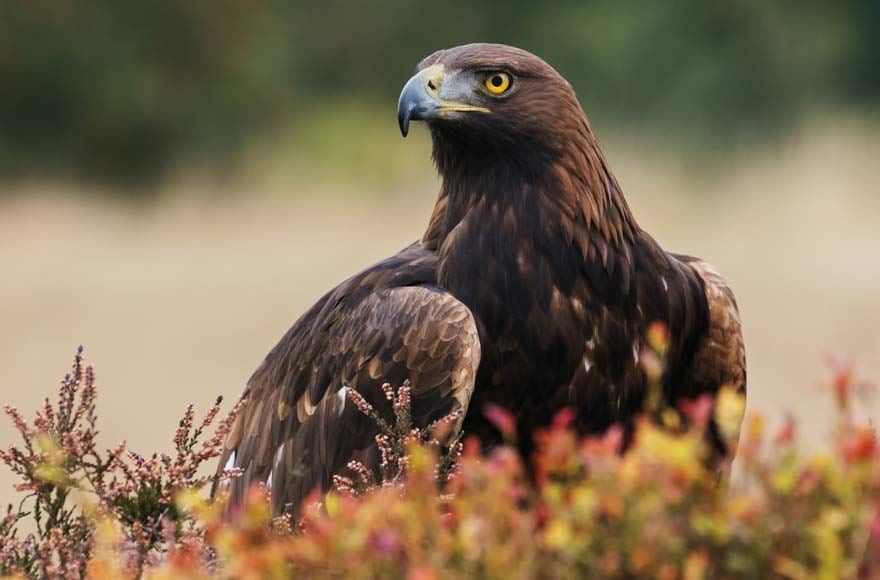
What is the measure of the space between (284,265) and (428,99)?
9.46m

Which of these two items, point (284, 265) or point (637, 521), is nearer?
point (637, 521)

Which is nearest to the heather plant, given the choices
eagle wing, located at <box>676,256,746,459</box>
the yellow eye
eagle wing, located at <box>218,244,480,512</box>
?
eagle wing, located at <box>218,244,480,512</box>

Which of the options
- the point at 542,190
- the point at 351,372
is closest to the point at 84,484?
the point at 351,372

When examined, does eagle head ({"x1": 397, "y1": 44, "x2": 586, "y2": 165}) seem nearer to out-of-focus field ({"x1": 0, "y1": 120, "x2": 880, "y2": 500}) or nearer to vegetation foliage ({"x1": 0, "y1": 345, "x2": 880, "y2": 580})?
vegetation foliage ({"x1": 0, "y1": 345, "x2": 880, "y2": 580})

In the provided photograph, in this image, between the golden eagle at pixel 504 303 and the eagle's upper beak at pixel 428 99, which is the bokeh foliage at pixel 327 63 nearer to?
the golden eagle at pixel 504 303

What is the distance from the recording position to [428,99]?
4750 mm

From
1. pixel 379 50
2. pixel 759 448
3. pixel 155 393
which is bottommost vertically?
pixel 155 393

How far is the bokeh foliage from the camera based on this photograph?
18.9 meters

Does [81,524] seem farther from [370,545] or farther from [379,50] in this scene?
[379,50]

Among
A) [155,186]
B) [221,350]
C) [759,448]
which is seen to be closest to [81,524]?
[759,448]

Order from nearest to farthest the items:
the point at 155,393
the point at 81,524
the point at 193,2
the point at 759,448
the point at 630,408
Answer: the point at 759,448 → the point at 81,524 → the point at 630,408 → the point at 155,393 → the point at 193,2

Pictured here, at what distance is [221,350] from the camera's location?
44.3 feet

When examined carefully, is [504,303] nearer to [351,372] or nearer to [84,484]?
[351,372]

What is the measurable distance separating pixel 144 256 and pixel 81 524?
10687 millimetres
